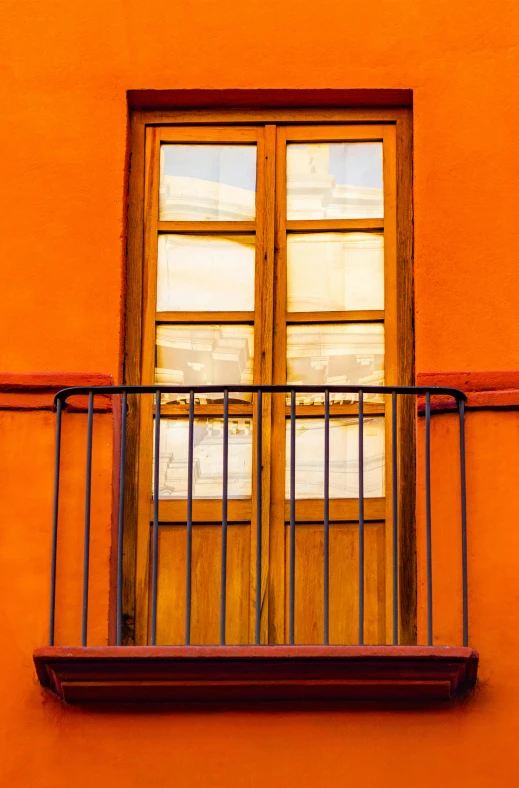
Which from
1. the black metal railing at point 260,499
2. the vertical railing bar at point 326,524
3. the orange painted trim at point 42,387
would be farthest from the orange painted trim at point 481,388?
the orange painted trim at point 42,387

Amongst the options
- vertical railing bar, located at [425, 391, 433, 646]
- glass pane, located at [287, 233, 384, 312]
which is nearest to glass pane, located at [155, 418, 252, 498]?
glass pane, located at [287, 233, 384, 312]

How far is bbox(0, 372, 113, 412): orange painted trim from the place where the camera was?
7.48 m

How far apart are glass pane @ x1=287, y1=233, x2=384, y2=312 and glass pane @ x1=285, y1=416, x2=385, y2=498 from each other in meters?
0.52

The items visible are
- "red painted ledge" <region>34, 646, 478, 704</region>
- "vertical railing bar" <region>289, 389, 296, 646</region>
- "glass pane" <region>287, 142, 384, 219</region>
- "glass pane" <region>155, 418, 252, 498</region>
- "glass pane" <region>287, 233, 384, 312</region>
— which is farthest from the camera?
"glass pane" <region>287, 142, 384, 219</region>

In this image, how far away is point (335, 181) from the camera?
26.2 ft

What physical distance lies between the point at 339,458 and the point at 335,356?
0.45 metres

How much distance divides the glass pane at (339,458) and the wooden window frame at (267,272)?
0.10 m

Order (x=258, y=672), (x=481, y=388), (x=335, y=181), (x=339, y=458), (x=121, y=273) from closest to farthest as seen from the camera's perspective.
A: (x=258, y=672) → (x=481, y=388) → (x=339, y=458) → (x=121, y=273) → (x=335, y=181)

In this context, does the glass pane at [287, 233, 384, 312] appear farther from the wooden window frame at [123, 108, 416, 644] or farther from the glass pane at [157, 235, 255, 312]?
the glass pane at [157, 235, 255, 312]

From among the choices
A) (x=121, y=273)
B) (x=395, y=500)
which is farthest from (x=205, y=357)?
(x=395, y=500)

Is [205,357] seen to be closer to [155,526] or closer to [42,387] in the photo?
[42,387]

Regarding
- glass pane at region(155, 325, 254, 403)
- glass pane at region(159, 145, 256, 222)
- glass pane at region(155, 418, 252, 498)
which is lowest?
glass pane at region(155, 418, 252, 498)

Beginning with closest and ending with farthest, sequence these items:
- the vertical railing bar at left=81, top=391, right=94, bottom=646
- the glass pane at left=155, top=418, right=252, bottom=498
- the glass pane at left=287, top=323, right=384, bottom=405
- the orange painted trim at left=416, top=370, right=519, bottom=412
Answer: the vertical railing bar at left=81, top=391, right=94, bottom=646, the orange painted trim at left=416, top=370, right=519, bottom=412, the glass pane at left=155, top=418, right=252, bottom=498, the glass pane at left=287, top=323, right=384, bottom=405

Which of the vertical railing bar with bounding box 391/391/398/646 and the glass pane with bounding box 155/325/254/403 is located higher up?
the glass pane with bounding box 155/325/254/403
